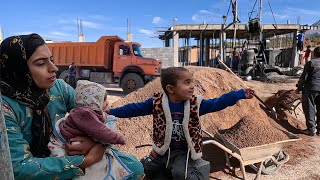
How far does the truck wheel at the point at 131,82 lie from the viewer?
46.2 feet

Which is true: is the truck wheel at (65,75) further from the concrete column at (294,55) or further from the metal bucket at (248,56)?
the concrete column at (294,55)

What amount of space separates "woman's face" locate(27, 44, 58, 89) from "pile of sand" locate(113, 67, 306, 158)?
376cm

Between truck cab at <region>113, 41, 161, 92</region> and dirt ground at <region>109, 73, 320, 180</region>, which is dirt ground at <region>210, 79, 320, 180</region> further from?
truck cab at <region>113, 41, 161, 92</region>

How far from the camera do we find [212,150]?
5.07 metres

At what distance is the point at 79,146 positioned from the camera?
1298mm

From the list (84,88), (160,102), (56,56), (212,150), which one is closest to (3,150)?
(84,88)

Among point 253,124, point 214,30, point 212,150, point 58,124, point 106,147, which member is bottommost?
point 212,150

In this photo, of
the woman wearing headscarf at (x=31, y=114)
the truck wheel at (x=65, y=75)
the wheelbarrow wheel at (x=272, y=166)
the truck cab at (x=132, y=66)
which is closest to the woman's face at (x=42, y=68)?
the woman wearing headscarf at (x=31, y=114)

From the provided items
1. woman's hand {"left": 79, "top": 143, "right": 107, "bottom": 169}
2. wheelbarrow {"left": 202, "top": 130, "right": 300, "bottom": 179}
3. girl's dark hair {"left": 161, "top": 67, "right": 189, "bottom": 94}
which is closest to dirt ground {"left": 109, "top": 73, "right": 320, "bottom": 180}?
wheelbarrow {"left": 202, "top": 130, "right": 300, "bottom": 179}

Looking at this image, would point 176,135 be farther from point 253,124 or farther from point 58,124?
point 253,124

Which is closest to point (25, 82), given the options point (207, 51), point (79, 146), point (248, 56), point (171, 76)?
point (79, 146)

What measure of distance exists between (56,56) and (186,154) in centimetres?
1574

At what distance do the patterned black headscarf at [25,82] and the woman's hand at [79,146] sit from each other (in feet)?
0.44

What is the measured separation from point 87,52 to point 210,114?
439 inches
